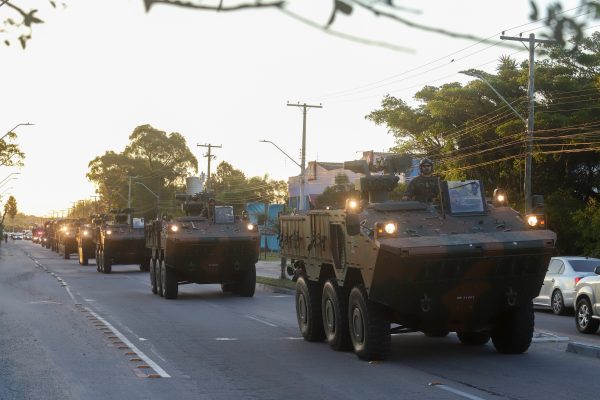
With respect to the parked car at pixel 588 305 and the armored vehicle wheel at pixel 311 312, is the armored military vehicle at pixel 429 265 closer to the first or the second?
the armored vehicle wheel at pixel 311 312

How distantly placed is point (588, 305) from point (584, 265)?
16.0 ft

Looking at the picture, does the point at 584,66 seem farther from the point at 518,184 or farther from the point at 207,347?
the point at 207,347

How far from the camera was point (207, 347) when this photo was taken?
14.5 metres

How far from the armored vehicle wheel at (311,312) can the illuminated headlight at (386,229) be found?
121 inches

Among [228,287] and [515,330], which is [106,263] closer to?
[228,287]

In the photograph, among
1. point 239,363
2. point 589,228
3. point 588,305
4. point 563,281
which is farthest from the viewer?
point 589,228

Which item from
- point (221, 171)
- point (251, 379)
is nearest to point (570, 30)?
point (251, 379)

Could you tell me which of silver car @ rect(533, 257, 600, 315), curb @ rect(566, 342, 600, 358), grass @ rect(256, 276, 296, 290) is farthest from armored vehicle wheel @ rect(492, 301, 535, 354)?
grass @ rect(256, 276, 296, 290)

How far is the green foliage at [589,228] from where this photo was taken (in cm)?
3519

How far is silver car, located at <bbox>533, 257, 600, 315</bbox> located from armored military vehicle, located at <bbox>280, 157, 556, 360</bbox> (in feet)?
26.4

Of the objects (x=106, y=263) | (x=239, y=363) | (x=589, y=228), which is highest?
(x=589, y=228)

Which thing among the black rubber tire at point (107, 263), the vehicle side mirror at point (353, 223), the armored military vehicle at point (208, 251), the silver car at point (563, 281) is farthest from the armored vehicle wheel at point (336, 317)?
the black rubber tire at point (107, 263)

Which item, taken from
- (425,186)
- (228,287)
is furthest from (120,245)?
(425,186)

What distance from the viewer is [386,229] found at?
12102 mm
